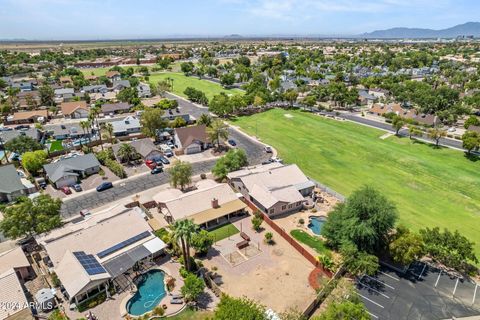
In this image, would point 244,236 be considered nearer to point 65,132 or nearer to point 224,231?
point 224,231

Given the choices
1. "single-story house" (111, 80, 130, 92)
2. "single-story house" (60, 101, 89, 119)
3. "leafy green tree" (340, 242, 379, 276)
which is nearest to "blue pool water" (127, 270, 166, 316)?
"leafy green tree" (340, 242, 379, 276)


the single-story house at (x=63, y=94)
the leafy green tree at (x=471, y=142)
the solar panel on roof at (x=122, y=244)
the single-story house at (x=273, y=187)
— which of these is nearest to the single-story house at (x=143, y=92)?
the single-story house at (x=63, y=94)

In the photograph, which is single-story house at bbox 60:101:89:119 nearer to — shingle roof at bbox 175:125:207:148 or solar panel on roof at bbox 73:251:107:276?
shingle roof at bbox 175:125:207:148

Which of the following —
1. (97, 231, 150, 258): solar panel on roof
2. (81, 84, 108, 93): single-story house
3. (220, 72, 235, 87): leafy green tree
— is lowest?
(97, 231, 150, 258): solar panel on roof

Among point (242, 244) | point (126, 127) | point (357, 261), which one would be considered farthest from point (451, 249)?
point (126, 127)

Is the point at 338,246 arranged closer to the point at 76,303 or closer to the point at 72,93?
the point at 76,303

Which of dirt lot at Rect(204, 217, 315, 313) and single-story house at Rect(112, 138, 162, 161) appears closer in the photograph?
dirt lot at Rect(204, 217, 315, 313)
